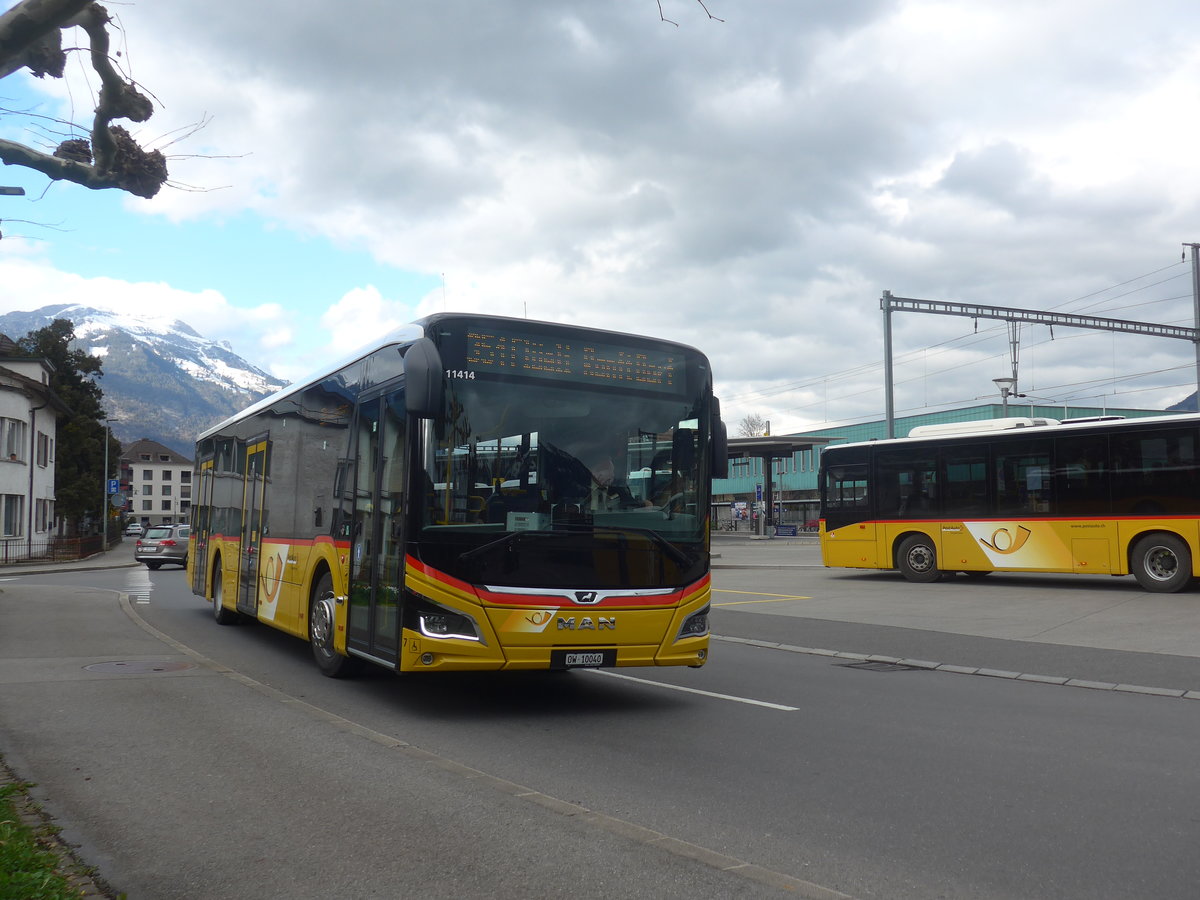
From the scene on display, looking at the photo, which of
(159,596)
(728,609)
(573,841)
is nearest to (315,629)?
(573,841)

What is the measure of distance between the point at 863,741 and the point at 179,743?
15.5 feet

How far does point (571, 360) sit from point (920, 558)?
52.7 ft

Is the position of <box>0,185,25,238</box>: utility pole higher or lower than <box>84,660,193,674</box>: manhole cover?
higher

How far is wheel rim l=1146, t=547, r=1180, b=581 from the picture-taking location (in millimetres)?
18500

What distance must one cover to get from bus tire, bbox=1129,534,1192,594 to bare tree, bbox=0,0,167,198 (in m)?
18.5

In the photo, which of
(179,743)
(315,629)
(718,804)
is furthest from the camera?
(315,629)

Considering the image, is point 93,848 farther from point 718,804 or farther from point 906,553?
point 906,553

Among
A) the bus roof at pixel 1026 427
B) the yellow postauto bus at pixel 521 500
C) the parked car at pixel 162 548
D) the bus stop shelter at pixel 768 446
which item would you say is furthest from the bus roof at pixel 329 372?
the bus stop shelter at pixel 768 446

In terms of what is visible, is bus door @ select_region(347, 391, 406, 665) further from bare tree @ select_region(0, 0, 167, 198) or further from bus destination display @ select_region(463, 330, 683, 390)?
bare tree @ select_region(0, 0, 167, 198)

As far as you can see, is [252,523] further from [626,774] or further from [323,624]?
[626,774]

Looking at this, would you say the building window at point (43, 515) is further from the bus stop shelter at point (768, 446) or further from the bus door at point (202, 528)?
the bus door at point (202, 528)

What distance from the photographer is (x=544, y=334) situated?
345 inches

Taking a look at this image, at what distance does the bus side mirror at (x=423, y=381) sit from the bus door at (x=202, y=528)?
975 centimetres

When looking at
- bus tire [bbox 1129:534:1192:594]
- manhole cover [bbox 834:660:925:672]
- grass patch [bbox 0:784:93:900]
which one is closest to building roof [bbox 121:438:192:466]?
bus tire [bbox 1129:534:1192:594]
